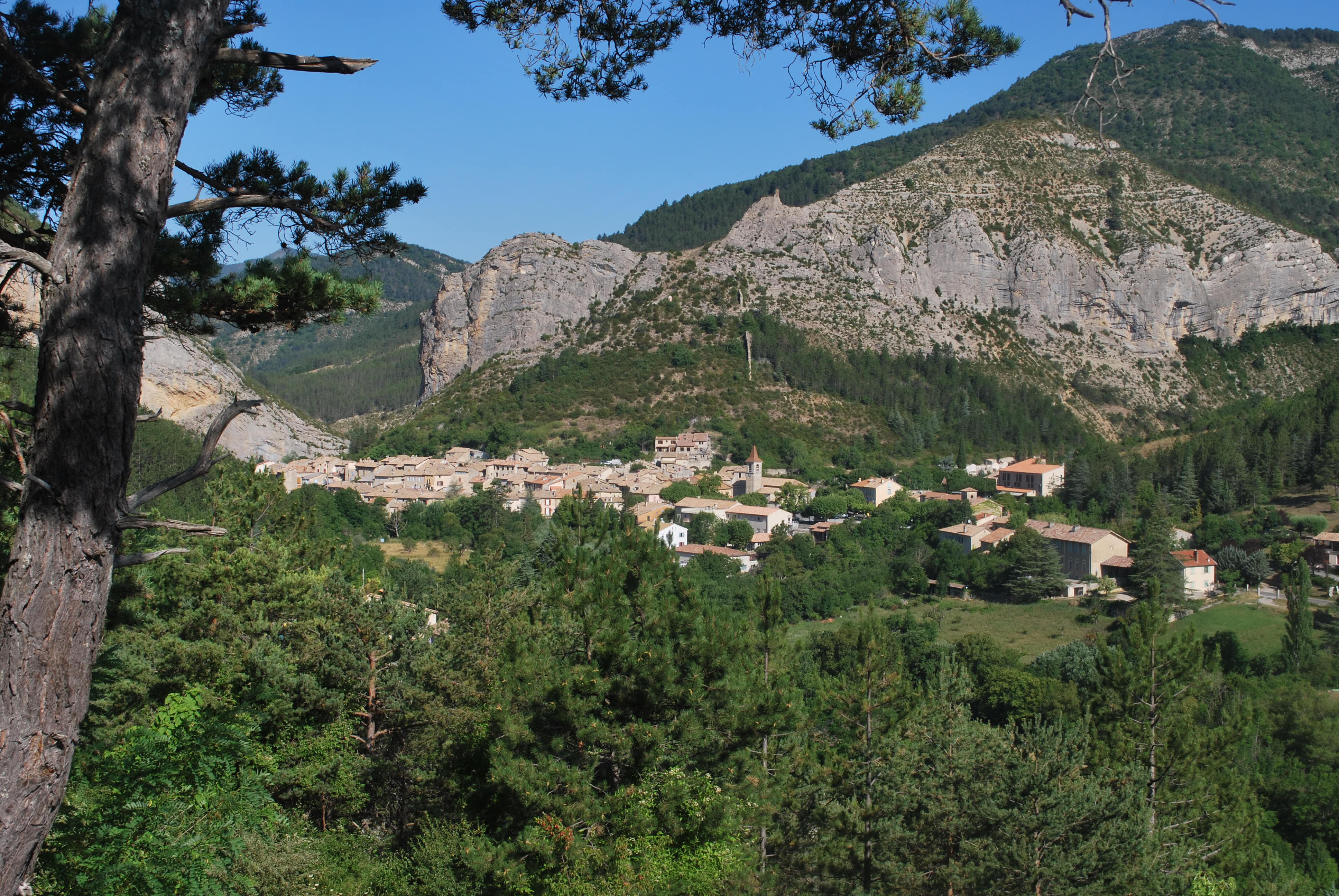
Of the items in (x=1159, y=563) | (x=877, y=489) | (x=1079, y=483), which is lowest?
(x=1159, y=563)

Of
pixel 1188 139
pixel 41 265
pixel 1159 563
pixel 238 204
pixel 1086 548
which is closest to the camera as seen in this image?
pixel 41 265

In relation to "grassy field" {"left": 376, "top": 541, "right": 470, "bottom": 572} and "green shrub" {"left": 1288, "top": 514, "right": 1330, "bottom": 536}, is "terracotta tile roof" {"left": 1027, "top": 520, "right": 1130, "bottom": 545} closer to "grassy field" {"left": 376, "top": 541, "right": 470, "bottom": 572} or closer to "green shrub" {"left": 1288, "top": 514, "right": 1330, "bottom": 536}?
"green shrub" {"left": 1288, "top": 514, "right": 1330, "bottom": 536}

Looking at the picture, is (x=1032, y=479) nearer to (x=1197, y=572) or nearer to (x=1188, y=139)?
(x=1197, y=572)

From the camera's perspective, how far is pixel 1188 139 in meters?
114

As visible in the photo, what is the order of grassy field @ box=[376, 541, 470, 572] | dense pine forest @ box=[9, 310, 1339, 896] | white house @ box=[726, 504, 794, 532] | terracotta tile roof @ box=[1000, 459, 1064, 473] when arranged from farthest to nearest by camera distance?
terracotta tile roof @ box=[1000, 459, 1064, 473] → white house @ box=[726, 504, 794, 532] → grassy field @ box=[376, 541, 470, 572] → dense pine forest @ box=[9, 310, 1339, 896]

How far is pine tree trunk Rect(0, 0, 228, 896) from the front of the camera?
2.69 metres

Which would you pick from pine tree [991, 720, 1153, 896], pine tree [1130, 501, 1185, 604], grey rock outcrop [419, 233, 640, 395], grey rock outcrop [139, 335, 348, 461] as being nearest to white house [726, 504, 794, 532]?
pine tree [1130, 501, 1185, 604]

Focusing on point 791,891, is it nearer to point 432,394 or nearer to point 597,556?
point 597,556

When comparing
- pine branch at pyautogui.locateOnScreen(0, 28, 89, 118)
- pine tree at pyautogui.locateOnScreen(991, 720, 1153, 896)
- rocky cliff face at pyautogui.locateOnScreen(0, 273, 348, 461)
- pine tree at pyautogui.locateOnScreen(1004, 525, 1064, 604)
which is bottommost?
pine tree at pyautogui.locateOnScreen(1004, 525, 1064, 604)

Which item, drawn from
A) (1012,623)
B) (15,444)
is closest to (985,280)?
(1012,623)

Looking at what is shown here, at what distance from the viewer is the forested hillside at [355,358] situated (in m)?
103

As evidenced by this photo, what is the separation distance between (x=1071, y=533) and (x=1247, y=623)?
8932 millimetres

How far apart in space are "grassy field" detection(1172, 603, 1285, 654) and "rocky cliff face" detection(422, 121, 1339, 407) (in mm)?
44291

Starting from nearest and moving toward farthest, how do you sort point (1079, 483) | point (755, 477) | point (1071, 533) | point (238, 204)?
1. point (238, 204)
2. point (1071, 533)
3. point (1079, 483)
4. point (755, 477)
